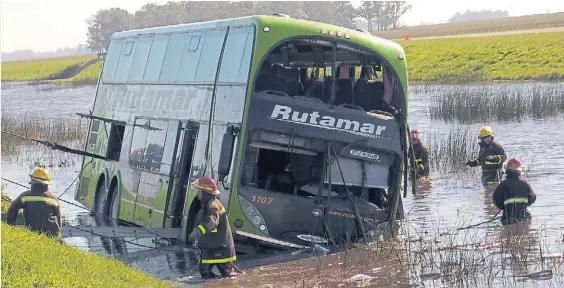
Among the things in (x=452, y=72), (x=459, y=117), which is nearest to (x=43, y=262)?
(x=459, y=117)

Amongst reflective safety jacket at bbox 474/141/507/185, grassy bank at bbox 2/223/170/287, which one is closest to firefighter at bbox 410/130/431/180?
reflective safety jacket at bbox 474/141/507/185

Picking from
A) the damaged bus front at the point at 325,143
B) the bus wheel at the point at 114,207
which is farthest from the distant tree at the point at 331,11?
the damaged bus front at the point at 325,143

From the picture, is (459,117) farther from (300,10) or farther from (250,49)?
(300,10)

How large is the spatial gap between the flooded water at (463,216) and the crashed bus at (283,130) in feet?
2.23

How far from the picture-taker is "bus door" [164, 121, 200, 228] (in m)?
15.9

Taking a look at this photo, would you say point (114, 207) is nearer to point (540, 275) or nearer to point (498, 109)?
point (540, 275)

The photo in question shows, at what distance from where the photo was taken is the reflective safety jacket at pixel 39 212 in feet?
44.0

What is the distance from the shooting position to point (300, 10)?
9325 centimetres

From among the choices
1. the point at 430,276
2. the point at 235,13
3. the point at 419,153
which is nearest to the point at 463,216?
the point at 419,153

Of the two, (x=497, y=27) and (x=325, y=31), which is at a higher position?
(x=497, y=27)

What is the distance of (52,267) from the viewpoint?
1031 cm

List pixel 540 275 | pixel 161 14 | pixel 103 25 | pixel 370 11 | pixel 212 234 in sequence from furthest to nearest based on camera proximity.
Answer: pixel 103 25 < pixel 370 11 < pixel 161 14 < pixel 212 234 < pixel 540 275

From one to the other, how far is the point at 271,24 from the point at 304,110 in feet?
4.07

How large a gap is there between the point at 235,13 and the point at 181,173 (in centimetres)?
7385
